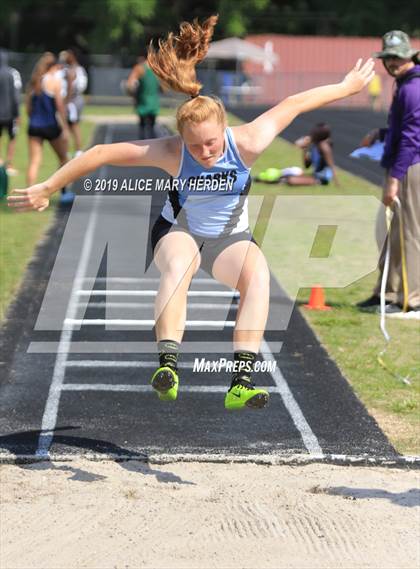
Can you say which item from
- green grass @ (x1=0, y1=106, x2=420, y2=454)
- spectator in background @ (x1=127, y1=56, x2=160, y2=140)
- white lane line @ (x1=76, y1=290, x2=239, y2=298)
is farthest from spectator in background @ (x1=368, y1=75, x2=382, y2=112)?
white lane line @ (x1=76, y1=290, x2=239, y2=298)

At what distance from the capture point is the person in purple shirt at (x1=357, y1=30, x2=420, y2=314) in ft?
37.0

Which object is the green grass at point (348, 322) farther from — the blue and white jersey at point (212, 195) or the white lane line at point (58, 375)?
the blue and white jersey at point (212, 195)

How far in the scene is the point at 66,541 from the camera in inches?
253

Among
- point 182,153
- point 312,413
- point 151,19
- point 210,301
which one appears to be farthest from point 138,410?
point 151,19

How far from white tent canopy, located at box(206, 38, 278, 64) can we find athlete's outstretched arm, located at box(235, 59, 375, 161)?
59379 mm

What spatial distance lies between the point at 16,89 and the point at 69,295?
1007cm

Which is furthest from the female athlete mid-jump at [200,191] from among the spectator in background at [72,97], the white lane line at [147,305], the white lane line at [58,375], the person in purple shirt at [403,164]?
the spectator in background at [72,97]

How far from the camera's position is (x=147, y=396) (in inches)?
373

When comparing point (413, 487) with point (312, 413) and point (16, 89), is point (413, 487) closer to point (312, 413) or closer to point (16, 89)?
point (312, 413)

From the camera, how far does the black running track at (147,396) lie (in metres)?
8.20

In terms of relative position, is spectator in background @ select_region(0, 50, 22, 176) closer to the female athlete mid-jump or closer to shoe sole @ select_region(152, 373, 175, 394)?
the female athlete mid-jump

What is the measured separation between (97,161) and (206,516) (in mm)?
2127

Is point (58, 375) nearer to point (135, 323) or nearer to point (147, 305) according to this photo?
point (135, 323)

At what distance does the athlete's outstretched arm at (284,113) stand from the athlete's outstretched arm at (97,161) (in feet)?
1.48
